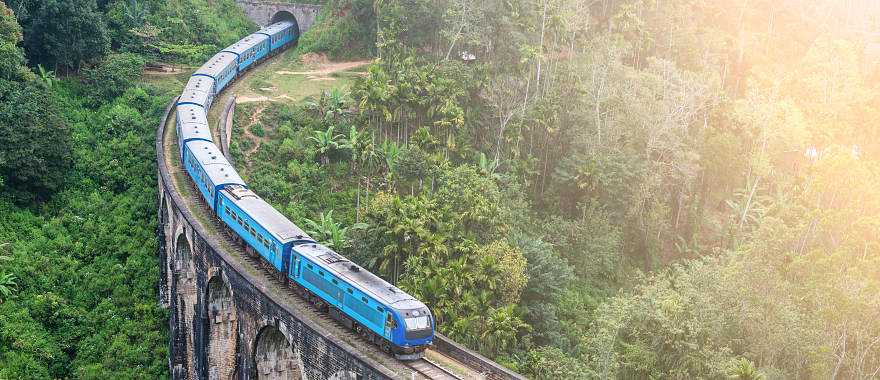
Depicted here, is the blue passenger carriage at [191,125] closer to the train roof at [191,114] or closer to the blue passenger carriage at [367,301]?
the train roof at [191,114]

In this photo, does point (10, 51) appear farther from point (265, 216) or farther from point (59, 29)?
point (265, 216)

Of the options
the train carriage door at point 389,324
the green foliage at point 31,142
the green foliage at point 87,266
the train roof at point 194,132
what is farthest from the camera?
the train roof at point 194,132

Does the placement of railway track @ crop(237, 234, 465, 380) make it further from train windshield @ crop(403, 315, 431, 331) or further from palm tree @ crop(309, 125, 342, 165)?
palm tree @ crop(309, 125, 342, 165)

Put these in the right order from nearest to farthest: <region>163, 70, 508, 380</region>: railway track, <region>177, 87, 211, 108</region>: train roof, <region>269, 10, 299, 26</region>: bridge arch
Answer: <region>163, 70, 508, 380</region>: railway track < <region>177, 87, 211, 108</region>: train roof < <region>269, 10, 299, 26</region>: bridge arch

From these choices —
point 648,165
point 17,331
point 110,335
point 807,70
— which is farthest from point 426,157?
point 807,70

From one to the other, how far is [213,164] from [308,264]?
1010 cm

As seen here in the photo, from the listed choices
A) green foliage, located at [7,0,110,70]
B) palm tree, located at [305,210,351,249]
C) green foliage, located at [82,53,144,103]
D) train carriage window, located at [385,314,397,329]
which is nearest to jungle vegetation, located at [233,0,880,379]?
palm tree, located at [305,210,351,249]

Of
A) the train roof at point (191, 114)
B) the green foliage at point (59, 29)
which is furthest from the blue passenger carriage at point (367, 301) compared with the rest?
the green foliage at point (59, 29)

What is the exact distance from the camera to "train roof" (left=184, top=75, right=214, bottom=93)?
4400 cm

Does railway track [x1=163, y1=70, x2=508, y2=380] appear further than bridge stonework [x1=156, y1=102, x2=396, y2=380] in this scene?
No

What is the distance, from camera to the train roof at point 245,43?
52.6 m

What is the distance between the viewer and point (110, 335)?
3250cm

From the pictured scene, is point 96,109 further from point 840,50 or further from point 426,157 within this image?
point 840,50

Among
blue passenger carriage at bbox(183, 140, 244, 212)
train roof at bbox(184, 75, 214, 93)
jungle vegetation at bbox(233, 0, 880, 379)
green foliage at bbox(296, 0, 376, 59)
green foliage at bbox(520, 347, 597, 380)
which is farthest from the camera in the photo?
green foliage at bbox(296, 0, 376, 59)
